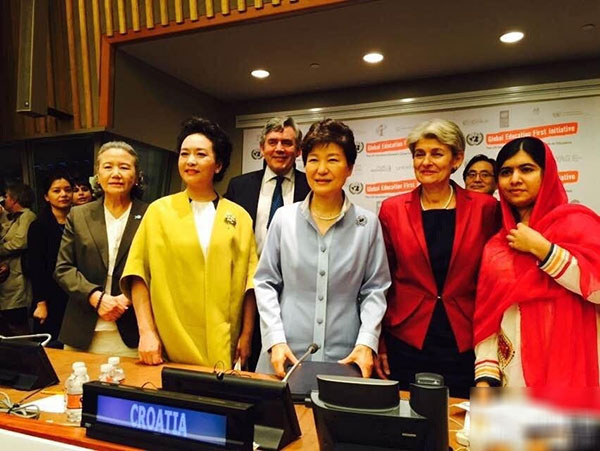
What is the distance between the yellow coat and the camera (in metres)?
2.01

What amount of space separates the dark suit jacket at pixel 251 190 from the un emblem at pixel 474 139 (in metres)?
2.20

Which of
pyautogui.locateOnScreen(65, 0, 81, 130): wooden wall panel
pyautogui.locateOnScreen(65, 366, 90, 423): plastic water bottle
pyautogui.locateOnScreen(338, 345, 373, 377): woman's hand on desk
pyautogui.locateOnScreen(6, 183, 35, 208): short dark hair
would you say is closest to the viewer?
pyautogui.locateOnScreen(65, 366, 90, 423): plastic water bottle

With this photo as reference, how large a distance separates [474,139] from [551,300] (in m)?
2.86

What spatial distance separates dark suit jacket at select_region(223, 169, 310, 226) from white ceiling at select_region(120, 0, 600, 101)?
3.77ft

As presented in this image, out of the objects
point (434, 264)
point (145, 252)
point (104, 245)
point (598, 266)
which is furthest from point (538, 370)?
point (104, 245)

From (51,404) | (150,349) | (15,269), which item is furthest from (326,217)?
(15,269)

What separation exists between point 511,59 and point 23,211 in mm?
4075

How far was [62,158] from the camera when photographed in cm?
395

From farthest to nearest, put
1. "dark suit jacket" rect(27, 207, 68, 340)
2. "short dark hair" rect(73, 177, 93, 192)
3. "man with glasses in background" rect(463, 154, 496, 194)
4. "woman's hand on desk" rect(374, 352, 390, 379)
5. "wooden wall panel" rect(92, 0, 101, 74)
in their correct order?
"wooden wall panel" rect(92, 0, 101, 74) → "short dark hair" rect(73, 177, 93, 192) → "dark suit jacket" rect(27, 207, 68, 340) → "man with glasses in background" rect(463, 154, 496, 194) → "woman's hand on desk" rect(374, 352, 390, 379)

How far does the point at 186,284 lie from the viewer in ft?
6.63

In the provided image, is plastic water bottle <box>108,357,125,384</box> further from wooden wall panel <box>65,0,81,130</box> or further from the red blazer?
wooden wall panel <box>65,0,81,130</box>

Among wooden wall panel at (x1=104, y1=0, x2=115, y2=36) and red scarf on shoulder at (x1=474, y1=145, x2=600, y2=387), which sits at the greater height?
wooden wall panel at (x1=104, y1=0, x2=115, y2=36)

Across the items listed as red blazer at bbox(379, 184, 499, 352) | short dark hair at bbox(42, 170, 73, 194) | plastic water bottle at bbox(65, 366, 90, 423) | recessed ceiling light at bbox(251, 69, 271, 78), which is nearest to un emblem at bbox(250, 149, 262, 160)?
recessed ceiling light at bbox(251, 69, 271, 78)

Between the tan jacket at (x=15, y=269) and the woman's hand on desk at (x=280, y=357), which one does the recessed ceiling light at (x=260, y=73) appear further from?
the woman's hand on desk at (x=280, y=357)
